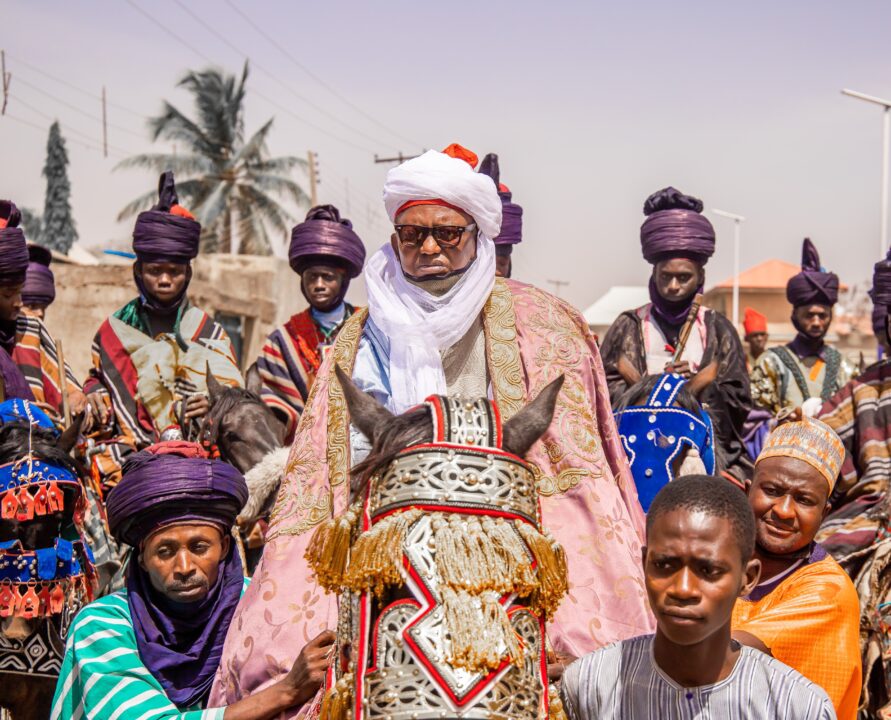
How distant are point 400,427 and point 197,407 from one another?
4.55 meters

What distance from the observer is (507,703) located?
2523 millimetres

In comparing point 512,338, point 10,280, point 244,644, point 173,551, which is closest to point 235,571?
point 173,551

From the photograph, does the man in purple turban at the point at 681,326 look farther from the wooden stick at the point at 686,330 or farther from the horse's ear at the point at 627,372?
the horse's ear at the point at 627,372

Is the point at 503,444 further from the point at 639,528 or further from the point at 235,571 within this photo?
the point at 235,571

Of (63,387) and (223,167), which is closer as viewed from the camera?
(63,387)

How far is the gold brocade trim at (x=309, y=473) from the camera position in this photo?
4062mm

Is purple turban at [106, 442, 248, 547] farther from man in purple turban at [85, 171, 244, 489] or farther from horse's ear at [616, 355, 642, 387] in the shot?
man in purple turban at [85, 171, 244, 489]

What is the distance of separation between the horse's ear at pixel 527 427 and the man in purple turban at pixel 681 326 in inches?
185

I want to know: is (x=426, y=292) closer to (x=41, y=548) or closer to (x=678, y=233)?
(x=41, y=548)

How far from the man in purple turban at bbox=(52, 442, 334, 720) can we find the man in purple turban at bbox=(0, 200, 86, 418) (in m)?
3.07

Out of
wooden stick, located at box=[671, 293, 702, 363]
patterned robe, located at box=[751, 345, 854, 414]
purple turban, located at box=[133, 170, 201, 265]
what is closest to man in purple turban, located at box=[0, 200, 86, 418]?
purple turban, located at box=[133, 170, 201, 265]

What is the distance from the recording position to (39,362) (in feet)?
26.5

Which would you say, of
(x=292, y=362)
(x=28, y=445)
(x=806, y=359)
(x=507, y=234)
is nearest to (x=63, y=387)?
(x=292, y=362)

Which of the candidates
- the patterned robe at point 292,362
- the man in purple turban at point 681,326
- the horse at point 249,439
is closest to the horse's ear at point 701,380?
the man in purple turban at point 681,326
